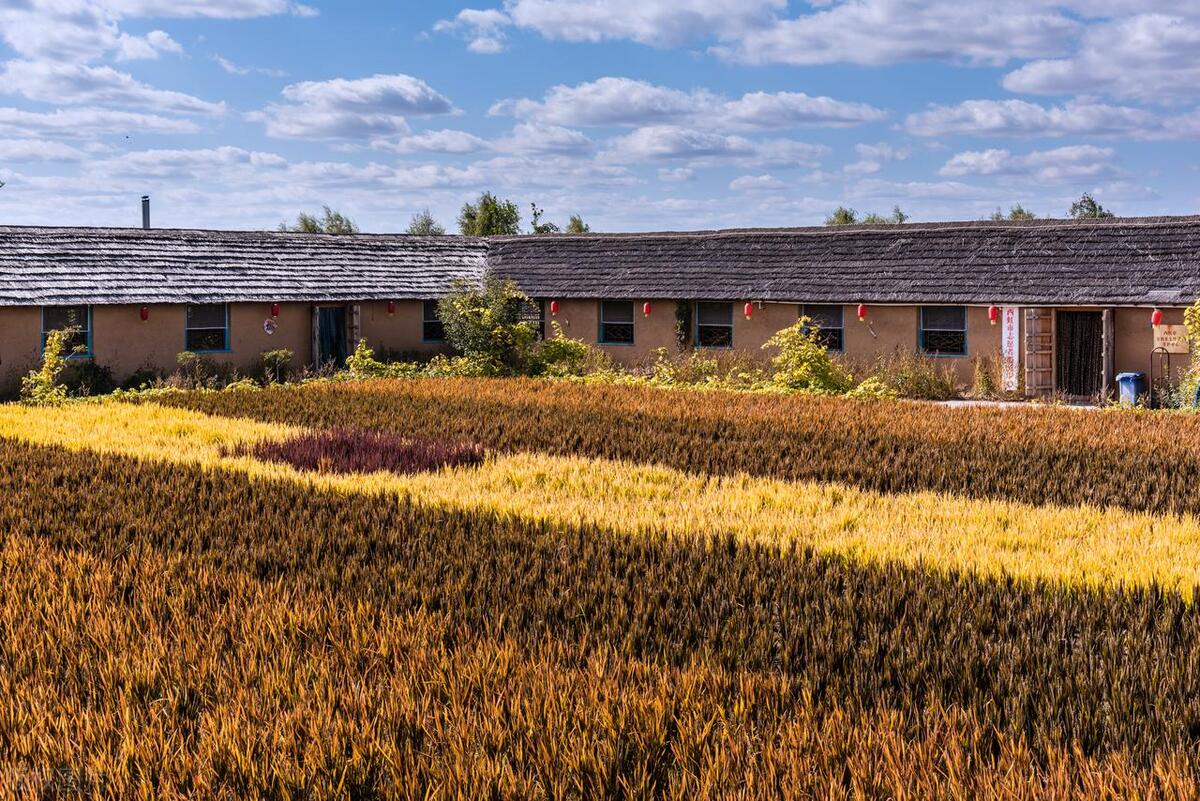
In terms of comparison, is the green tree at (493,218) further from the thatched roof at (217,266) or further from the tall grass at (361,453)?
the tall grass at (361,453)

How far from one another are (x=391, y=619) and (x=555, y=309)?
29.4 m

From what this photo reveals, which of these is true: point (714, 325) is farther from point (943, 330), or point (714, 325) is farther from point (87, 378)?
point (87, 378)

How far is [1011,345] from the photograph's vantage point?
28.5 metres

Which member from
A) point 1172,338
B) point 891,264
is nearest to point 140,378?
point 891,264

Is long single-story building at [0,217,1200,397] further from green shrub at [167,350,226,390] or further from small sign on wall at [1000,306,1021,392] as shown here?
green shrub at [167,350,226,390]

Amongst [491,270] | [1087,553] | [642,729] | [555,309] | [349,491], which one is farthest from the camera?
[491,270]

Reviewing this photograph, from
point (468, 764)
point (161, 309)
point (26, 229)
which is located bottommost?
point (468, 764)

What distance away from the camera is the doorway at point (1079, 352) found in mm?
27969

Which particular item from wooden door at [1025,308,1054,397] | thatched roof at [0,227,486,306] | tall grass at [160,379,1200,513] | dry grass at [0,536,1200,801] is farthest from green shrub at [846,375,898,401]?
dry grass at [0,536,1200,801]

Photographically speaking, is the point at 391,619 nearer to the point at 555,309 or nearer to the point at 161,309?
the point at 161,309

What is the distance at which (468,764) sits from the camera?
5379 millimetres

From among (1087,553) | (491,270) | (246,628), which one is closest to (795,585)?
(1087,553)

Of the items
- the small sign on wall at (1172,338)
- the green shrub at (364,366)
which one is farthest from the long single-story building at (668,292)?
the green shrub at (364,366)

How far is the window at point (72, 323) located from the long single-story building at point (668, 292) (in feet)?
0.16
